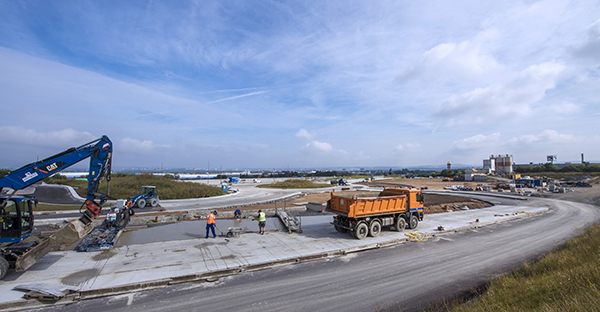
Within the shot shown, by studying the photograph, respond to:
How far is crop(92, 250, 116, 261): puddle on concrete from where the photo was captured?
11.9 metres

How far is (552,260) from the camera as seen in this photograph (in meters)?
10.2

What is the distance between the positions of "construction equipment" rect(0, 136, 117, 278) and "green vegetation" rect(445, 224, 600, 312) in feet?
45.9

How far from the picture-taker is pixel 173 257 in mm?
12164

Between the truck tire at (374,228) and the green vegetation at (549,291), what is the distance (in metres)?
6.73

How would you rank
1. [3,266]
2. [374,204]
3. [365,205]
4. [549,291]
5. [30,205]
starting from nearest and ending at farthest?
[549,291]
[3,266]
[30,205]
[365,205]
[374,204]

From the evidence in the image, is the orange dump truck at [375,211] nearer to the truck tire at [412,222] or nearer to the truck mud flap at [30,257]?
the truck tire at [412,222]

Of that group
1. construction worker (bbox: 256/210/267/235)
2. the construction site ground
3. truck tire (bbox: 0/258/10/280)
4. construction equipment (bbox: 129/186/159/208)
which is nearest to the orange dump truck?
the construction site ground

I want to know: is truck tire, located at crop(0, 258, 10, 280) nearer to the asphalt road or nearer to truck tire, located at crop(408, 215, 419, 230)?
the asphalt road

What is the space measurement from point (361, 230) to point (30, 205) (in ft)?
49.1

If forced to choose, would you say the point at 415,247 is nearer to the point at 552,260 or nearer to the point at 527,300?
the point at 552,260

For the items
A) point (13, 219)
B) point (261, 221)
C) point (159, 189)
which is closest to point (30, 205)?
point (13, 219)

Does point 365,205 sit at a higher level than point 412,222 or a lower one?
higher

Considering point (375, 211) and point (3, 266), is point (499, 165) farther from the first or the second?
point (3, 266)

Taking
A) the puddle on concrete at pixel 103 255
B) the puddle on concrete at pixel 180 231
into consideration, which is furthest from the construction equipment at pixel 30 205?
the puddle on concrete at pixel 180 231
